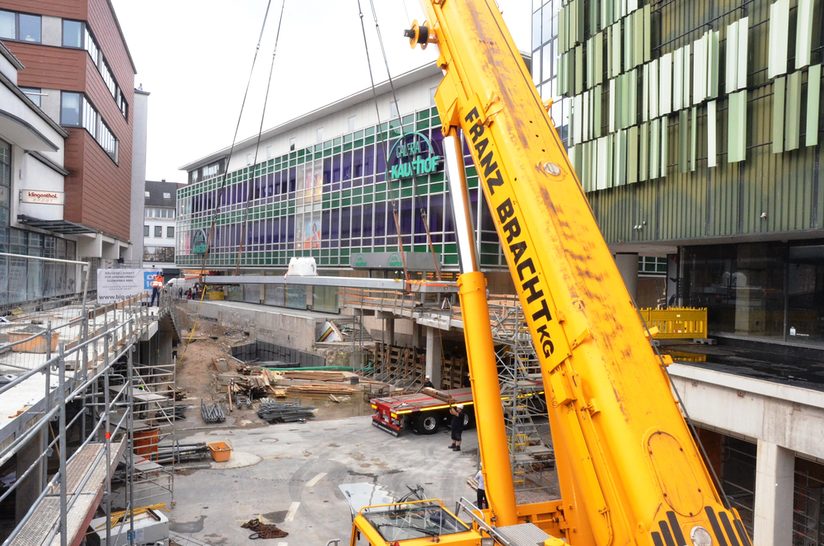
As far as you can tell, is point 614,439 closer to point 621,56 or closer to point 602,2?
point 621,56

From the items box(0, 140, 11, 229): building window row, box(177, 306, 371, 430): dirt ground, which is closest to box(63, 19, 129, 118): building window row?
box(0, 140, 11, 229): building window row

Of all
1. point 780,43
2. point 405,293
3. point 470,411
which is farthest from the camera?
point 405,293

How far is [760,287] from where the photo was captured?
65.3 ft

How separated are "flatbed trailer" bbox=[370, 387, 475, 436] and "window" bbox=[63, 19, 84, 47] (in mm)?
22381

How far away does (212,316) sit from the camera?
6512 centimetres

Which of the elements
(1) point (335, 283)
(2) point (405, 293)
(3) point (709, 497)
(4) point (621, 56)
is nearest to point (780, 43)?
(4) point (621, 56)

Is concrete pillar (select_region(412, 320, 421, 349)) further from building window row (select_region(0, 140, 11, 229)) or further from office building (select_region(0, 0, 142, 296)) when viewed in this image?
building window row (select_region(0, 140, 11, 229))

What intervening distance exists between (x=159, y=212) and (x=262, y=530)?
106 metres

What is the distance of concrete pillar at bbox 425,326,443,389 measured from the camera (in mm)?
32281

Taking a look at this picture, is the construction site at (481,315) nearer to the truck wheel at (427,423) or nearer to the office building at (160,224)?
the truck wheel at (427,423)

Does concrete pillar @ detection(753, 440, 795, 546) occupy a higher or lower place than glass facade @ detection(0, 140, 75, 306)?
lower

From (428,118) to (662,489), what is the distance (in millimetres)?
34776

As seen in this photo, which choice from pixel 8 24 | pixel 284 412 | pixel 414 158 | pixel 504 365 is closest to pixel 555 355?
pixel 504 365

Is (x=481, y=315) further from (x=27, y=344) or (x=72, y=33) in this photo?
(x=72, y=33)
